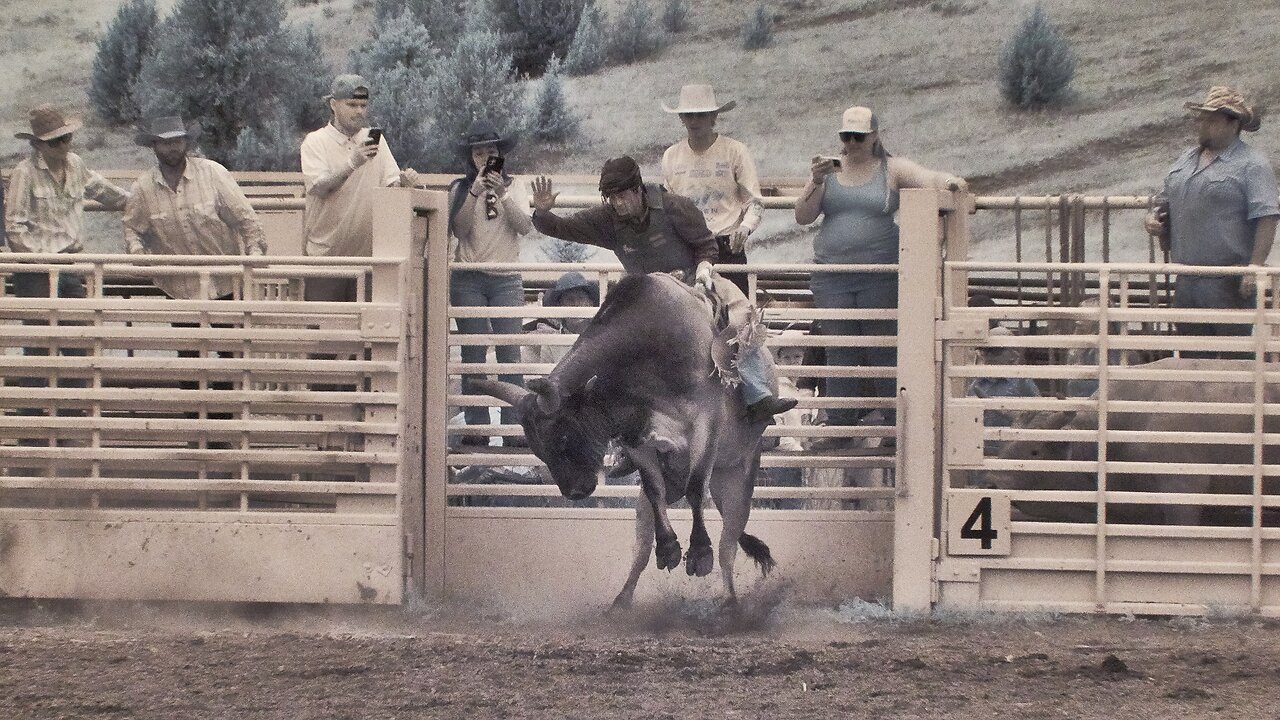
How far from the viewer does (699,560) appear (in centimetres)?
821

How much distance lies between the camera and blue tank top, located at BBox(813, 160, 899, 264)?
9.59 meters

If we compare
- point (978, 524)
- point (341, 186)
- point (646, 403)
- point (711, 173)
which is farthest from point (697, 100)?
point (978, 524)

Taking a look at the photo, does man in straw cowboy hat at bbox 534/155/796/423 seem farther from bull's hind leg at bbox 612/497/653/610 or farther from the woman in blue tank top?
the woman in blue tank top

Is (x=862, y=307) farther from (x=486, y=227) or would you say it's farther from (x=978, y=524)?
(x=486, y=227)

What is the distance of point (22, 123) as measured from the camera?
2575 centimetres

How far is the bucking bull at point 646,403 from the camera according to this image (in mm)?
8016

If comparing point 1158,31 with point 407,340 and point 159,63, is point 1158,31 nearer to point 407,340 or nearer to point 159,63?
point 159,63

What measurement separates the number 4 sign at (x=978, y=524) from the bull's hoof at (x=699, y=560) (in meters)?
1.25

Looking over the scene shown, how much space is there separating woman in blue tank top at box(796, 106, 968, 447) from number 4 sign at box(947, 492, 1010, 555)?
940 millimetres

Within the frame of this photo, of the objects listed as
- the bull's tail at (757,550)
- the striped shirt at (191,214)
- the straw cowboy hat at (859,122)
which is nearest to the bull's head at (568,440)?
the bull's tail at (757,550)

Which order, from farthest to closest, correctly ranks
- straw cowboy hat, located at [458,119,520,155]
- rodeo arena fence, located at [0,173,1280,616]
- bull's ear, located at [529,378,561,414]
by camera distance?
straw cowboy hat, located at [458,119,520,155] < rodeo arena fence, located at [0,173,1280,616] < bull's ear, located at [529,378,561,414]

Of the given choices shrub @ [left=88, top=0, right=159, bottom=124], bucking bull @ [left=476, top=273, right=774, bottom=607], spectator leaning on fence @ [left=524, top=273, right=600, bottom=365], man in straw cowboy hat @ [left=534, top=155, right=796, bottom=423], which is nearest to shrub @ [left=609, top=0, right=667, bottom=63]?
shrub @ [left=88, top=0, right=159, bottom=124]

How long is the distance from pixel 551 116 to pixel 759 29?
3457 millimetres

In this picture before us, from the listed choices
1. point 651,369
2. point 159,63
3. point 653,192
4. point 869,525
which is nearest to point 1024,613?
point 869,525
